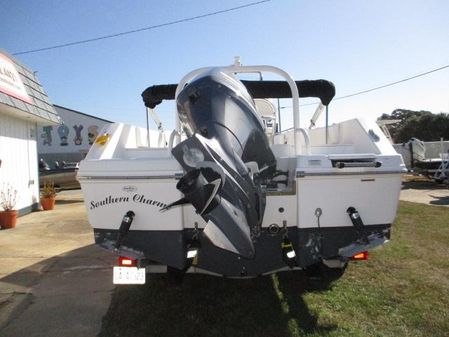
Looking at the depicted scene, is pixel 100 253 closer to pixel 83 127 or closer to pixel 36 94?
pixel 36 94

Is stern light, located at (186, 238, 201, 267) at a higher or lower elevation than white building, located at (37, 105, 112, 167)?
lower

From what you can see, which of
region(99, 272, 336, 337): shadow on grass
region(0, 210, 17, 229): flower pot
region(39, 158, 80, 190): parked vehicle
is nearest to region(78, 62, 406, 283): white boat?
region(99, 272, 336, 337): shadow on grass

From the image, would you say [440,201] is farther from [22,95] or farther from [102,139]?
[22,95]

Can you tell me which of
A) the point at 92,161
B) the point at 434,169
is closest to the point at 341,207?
the point at 92,161

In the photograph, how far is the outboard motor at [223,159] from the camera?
6.50 ft

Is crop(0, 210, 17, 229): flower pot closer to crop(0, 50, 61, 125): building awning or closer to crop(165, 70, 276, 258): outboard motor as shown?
crop(0, 50, 61, 125): building awning

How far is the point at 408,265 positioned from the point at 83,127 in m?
28.8

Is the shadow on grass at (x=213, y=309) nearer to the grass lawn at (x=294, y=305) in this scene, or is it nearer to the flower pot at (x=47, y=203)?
the grass lawn at (x=294, y=305)

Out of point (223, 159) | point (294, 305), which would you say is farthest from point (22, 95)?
point (223, 159)

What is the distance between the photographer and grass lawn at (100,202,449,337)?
347 cm

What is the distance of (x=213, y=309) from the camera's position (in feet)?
12.9

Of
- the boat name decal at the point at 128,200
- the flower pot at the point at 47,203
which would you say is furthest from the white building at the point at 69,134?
the boat name decal at the point at 128,200

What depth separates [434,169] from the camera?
18047 mm

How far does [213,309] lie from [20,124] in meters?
9.31
